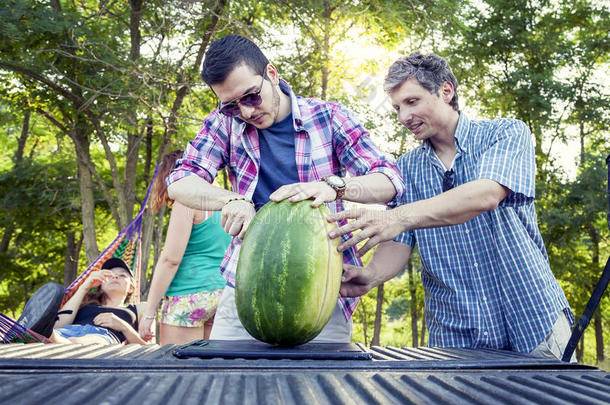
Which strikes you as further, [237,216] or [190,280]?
[190,280]

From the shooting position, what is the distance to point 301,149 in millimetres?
2174

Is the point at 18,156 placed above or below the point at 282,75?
below

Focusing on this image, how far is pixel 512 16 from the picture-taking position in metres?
12.9

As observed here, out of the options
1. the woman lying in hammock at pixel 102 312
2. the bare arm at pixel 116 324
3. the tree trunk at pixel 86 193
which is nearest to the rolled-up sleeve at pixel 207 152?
the woman lying in hammock at pixel 102 312

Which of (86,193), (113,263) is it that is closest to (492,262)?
(113,263)

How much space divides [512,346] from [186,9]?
22.3ft

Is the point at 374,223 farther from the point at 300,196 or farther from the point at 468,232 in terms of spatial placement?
the point at 468,232

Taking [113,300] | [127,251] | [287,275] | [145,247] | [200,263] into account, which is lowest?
[113,300]

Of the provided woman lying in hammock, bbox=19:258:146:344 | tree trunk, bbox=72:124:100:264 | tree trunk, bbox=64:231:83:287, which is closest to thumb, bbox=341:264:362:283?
woman lying in hammock, bbox=19:258:146:344

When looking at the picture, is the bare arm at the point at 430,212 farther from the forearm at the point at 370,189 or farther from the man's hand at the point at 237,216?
the man's hand at the point at 237,216

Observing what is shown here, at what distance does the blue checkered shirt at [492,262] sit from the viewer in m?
2.09

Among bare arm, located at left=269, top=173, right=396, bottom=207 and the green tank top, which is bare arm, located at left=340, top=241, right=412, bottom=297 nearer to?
bare arm, located at left=269, top=173, right=396, bottom=207

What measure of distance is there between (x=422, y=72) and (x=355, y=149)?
67 cm

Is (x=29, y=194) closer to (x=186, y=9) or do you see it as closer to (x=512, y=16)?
(x=186, y=9)
